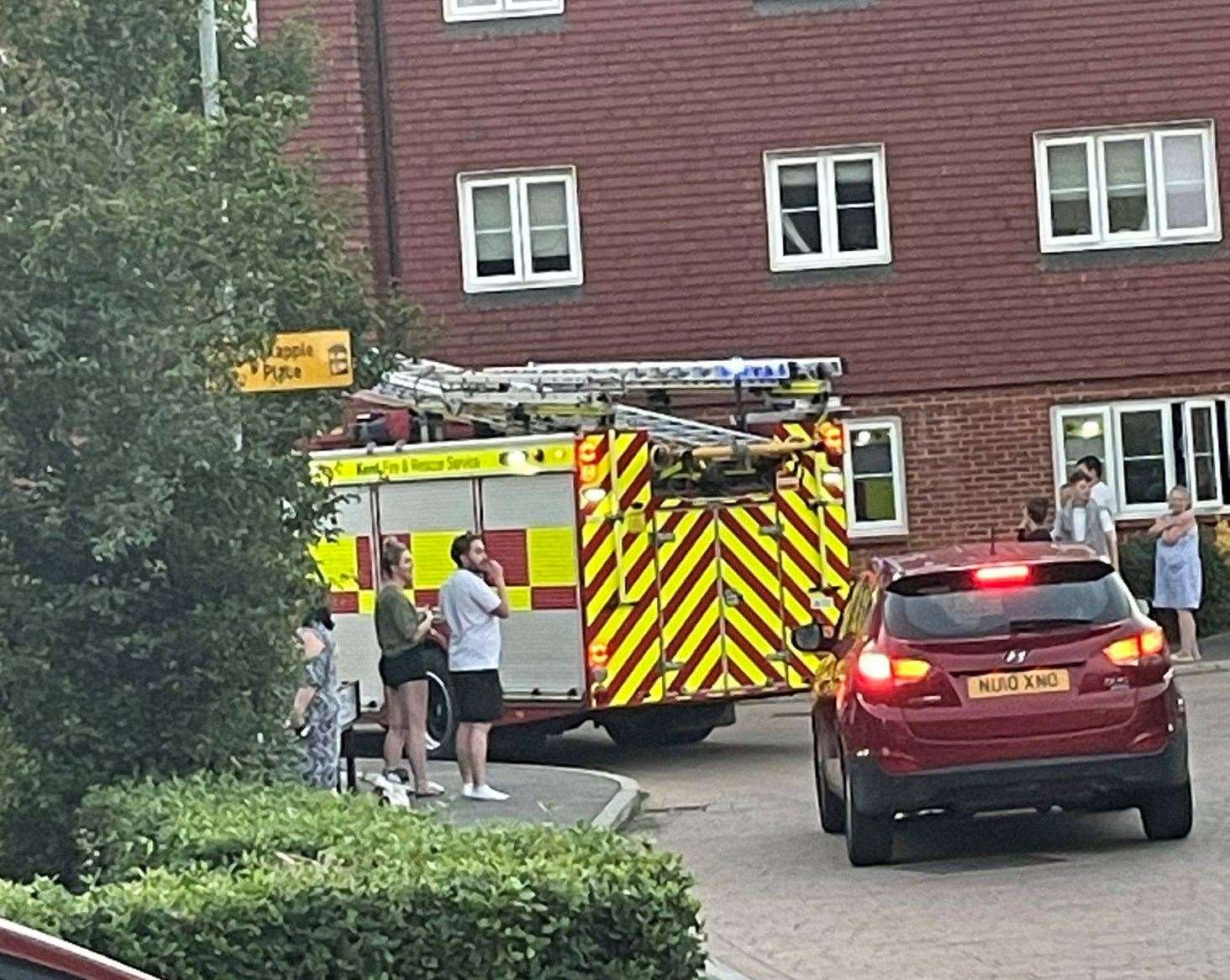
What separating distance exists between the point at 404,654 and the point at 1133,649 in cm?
566

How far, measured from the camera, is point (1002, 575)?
1371cm

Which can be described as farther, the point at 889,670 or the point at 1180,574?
the point at 1180,574

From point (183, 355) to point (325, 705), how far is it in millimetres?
A: 3673

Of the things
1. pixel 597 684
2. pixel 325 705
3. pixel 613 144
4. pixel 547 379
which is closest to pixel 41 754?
pixel 325 705

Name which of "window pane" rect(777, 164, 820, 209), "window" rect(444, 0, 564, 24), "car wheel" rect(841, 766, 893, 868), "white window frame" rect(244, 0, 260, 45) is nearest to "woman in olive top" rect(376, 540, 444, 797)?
"car wheel" rect(841, 766, 893, 868)

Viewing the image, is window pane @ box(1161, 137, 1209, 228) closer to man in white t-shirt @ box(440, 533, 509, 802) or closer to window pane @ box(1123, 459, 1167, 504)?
window pane @ box(1123, 459, 1167, 504)

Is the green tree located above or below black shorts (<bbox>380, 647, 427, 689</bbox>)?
above

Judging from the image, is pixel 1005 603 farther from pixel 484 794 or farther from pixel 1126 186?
pixel 1126 186

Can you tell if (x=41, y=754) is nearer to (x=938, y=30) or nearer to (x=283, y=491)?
(x=283, y=491)

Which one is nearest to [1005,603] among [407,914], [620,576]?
[407,914]

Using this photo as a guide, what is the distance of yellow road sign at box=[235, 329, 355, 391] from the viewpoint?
1196cm

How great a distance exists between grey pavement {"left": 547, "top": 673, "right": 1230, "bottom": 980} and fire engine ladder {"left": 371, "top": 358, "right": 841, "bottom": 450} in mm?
3447

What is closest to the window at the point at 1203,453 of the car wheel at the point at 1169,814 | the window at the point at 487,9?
the window at the point at 487,9

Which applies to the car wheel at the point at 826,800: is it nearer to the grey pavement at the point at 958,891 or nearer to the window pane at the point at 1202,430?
the grey pavement at the point at 958,891
